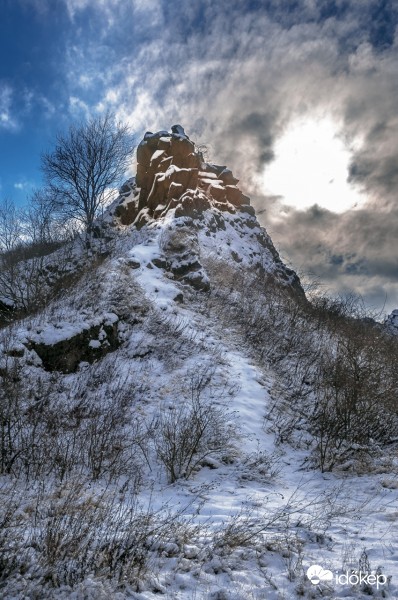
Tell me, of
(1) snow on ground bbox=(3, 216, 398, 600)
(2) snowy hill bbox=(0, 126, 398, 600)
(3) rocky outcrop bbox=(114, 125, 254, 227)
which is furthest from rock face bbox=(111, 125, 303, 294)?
(1) snow on ground bbox=(3, 216, 398, 600)

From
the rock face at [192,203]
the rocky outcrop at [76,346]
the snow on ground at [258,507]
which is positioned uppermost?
the rock face at [192,203]

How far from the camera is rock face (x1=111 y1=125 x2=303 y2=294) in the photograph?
71.4ft

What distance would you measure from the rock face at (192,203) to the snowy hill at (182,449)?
5.51 m

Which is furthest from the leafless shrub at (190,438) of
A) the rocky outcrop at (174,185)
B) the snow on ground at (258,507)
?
the rocky outcrop at (174,185)

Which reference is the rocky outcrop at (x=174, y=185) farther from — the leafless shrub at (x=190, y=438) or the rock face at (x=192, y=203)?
the leafless shrub at (x=190, y=438)

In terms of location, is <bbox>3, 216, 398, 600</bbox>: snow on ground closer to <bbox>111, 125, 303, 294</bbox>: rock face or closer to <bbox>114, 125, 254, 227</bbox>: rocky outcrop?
<bbox>111, 125, 303, 294</bbox>: rock face

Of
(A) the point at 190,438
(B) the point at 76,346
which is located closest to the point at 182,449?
(A) the point at 190,438

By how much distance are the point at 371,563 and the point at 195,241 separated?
693 inches

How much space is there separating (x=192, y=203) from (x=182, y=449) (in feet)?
64.1

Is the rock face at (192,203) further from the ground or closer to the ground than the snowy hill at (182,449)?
further from the ground

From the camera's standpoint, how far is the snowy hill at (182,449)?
9.56ft

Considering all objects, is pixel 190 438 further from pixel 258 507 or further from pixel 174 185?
pixel 174 185

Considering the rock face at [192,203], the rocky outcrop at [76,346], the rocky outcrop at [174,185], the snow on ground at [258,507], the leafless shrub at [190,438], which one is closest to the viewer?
the snow on ground at [258,507]

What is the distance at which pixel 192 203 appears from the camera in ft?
74.8
